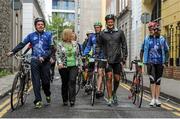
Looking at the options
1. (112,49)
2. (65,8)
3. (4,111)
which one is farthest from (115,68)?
(65,8)

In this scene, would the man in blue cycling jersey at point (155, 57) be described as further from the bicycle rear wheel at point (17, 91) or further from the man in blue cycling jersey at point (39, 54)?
the bicycle rear wheel at point (17, 91)

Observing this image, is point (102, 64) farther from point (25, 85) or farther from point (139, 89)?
point (25, 85)

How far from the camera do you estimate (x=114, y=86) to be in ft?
42.1

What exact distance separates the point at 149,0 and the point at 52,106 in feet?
75.3

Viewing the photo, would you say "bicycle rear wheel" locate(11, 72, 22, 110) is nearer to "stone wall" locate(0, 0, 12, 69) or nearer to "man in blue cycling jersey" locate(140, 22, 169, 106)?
"man in blue cycling jersey" locate(140, 22, 169, 106)

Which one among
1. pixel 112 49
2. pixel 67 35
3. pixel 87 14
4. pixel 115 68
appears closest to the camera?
pixel 67 35

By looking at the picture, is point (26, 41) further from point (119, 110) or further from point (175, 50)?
point (175, 50)

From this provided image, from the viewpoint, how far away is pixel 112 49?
12570 millimetres

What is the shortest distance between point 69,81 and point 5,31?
1830 centimetres

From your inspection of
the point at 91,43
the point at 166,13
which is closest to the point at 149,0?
the point at 166,13

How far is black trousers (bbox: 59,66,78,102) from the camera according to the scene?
1240cm

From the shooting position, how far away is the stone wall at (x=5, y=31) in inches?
1119

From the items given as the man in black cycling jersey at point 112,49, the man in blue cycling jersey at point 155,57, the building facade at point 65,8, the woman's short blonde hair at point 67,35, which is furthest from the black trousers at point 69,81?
the building facade at point 65,8

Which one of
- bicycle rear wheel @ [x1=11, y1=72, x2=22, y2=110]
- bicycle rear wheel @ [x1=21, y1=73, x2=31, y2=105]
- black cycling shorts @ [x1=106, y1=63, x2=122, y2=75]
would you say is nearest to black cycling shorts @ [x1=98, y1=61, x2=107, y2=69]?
black cycling shorts @ [x1=106, y1=63, x2=122, y2=75]
